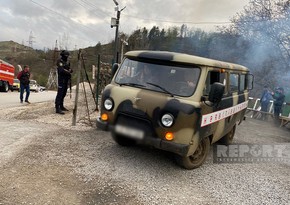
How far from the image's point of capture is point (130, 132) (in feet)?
15.1

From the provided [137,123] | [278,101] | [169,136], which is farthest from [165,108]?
[278,101]

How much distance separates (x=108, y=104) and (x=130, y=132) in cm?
69

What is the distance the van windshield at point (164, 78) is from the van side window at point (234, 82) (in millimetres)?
1659

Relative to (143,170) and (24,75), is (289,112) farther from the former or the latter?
(24,75)

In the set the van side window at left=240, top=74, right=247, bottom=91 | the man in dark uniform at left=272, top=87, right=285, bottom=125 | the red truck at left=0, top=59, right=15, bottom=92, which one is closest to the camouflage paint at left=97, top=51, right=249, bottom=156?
the van side window at left=240, top=74, right=247, bottom=91

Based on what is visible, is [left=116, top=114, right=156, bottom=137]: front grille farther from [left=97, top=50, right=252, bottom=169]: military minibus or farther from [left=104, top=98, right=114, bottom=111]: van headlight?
[left=104, top=98, right=114, bottom=111]: van headlight

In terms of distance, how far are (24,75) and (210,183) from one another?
10060 millimetres

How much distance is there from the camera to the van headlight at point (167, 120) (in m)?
4.35

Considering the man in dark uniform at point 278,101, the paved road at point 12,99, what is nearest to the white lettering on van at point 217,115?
the man in dark uniform at point 278,101

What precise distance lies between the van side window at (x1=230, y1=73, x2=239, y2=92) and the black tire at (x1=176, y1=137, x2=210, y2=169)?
150 centimetres

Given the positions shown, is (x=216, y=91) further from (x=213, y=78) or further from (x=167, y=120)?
(x=167, y=120)

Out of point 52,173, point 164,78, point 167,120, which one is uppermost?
point 164,78

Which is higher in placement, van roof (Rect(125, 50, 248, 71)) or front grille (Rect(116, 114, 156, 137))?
van roof (Rect(125, 50, 248, 71))

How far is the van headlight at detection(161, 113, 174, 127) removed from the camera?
4348 mm
